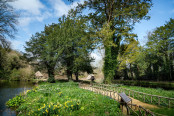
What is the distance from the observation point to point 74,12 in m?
Answer: 20.6

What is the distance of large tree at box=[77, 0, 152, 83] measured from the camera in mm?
18312

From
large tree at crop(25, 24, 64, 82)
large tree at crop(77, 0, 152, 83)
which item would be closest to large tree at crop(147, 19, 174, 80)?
large tree at crop(77, 0, 152, 83)

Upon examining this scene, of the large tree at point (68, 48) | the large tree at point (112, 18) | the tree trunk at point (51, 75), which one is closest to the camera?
the large tree at point (112, 18)

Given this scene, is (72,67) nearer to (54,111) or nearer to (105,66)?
(105,66)

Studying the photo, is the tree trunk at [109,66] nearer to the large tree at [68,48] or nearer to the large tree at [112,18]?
the large tree at [112,18]

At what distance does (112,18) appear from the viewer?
65.7 ft

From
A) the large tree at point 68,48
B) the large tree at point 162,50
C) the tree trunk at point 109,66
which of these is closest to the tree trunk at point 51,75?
the large tree at point 68,48

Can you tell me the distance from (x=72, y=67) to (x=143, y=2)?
65.1 ft

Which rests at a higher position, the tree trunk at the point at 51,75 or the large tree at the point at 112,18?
the large tree at the point at 112,18

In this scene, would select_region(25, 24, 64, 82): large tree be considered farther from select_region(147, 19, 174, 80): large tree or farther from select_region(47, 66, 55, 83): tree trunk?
select_region(147, 19, 174, 80): large tree

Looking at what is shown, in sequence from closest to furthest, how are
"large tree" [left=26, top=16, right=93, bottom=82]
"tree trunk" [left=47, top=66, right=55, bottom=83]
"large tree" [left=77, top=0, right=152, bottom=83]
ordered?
1. "large tree" [left=77, top=0, right=152, bottom=83]
2. "large tree" [left=26, top=16, right=93, bottom=82]
3. "tree trunk" [left=47, top=66, right=55, bottom=83]

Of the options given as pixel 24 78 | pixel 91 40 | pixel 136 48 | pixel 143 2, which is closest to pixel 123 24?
pixel 143 2

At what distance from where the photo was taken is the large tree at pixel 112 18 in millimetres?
18312

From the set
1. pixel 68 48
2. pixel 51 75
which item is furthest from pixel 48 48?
pixel 51 75
